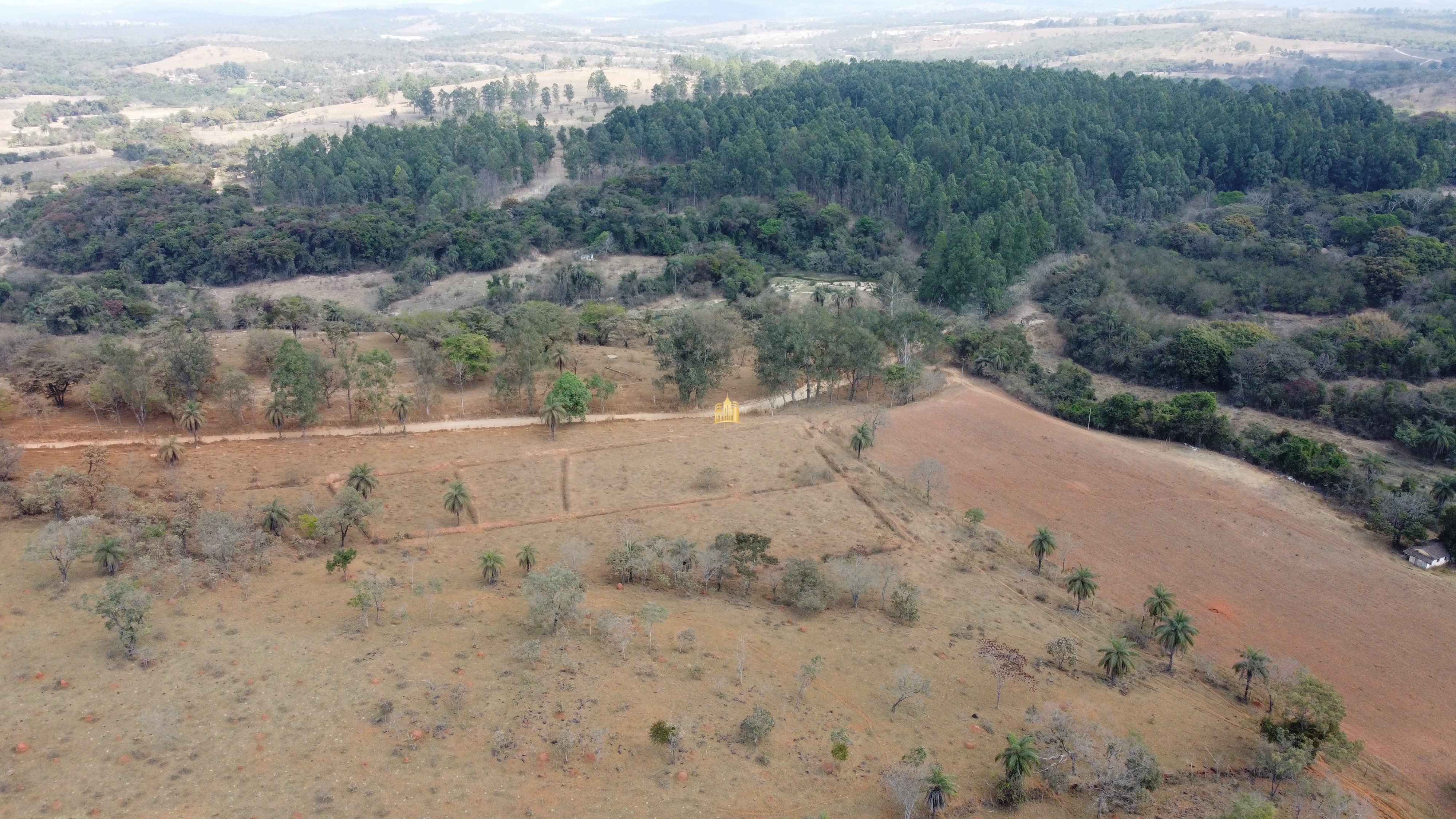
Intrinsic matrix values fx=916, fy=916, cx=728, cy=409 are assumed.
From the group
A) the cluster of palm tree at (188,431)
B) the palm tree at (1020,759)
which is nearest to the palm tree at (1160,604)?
the palm tree at (1020,759)

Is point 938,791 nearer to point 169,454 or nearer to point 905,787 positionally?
point 905,787

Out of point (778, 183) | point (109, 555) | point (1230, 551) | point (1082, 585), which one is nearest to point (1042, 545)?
point (1082, 585)

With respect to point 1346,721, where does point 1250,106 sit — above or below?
above

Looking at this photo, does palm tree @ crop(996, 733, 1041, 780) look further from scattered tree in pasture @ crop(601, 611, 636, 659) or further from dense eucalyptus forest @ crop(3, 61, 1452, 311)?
dense eucalyptus forest @ crop(3, 61, 1452, 311)

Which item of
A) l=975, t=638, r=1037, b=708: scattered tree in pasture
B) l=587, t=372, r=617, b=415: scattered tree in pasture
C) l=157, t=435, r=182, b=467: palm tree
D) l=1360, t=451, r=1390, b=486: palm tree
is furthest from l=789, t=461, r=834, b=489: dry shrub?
l=157, t=435, r=182, b=467: palm tree

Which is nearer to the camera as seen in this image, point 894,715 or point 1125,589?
point 894,715

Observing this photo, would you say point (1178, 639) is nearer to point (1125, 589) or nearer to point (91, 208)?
point (1125, 589)

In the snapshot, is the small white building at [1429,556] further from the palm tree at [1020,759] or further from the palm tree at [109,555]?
the palm tree at [109,555]

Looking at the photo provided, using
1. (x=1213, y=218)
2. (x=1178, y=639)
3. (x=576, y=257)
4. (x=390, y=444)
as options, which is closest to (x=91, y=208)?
(x=576, y=257)

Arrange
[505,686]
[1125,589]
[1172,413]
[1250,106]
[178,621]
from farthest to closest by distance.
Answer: [1250,106] < [1172,413] < [1125,589] < [178,621] < [505,686]
